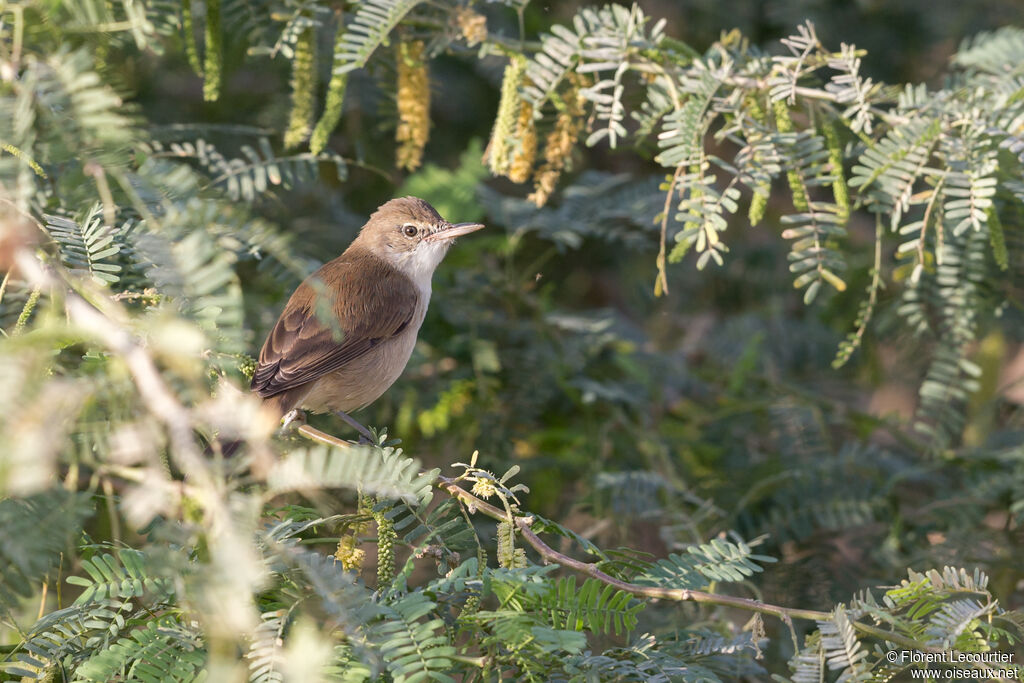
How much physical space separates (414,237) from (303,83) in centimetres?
123

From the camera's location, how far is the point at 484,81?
5.51m

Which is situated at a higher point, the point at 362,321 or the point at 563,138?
the point at 563,138

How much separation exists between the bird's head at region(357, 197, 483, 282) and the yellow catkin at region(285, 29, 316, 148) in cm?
112

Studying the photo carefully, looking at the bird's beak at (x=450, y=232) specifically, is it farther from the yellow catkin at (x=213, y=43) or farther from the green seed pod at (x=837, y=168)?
the green seed pod at (x=837, y=168)

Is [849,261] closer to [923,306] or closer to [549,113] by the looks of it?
[923,306]

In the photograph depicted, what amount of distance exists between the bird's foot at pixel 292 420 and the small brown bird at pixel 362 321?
0.04ft

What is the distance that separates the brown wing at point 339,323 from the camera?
330cm

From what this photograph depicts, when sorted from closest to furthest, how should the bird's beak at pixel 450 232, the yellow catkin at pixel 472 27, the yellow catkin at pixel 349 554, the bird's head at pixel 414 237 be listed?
the yellow catkin at pixel 349 554 → the yellow catkin at pixel 472 27 → the bird's beak at pixel 450 232 → the bird's head at pixel 414 237

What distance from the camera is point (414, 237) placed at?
417 centimetres

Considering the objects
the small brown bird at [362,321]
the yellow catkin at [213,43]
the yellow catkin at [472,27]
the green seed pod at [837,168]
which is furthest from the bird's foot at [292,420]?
the green seed pod at [837,168]

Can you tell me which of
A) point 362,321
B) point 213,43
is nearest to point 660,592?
point 362,321

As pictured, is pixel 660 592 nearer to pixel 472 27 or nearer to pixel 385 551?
pixel 385 551

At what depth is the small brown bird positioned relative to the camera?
10.9 ft

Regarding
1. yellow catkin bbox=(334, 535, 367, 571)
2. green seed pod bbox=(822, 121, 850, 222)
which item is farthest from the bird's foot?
green seed pod bbox=(822, 121, 850, 222)
